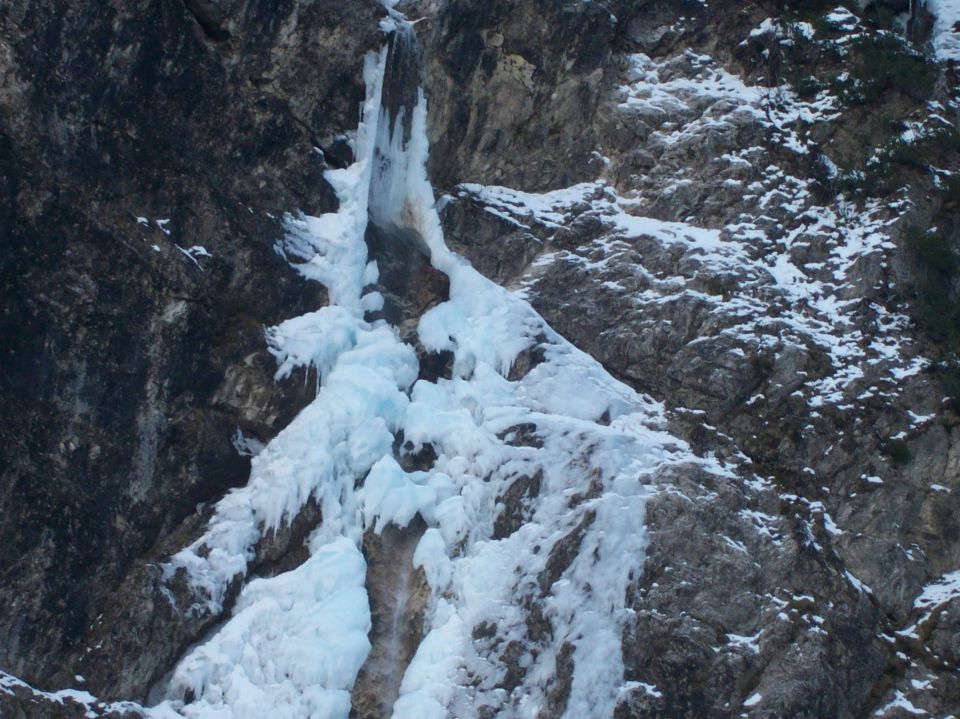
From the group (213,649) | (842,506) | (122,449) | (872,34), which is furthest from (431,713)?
(872,34)

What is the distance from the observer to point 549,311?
54.7 feet

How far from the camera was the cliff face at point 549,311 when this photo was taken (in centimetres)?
1347

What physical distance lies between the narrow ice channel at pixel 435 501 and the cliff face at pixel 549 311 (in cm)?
9

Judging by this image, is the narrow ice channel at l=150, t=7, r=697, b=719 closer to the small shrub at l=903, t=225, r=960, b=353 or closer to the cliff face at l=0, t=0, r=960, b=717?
the cliff face at l=0, t=0, r=960, b=717

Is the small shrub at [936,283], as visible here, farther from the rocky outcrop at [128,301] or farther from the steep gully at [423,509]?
the rocky outcrop at [128,301]

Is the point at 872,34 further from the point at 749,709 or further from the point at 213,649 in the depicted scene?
the point at 213,649

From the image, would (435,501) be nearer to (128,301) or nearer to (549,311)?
(549,311)

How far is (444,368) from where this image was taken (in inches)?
634

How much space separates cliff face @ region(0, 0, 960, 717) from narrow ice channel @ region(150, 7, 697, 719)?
0.09 m

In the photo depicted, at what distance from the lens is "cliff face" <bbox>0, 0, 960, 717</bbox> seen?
13469 mm

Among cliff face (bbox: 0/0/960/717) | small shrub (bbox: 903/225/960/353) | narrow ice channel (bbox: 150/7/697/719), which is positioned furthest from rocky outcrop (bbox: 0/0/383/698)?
small shrub (bbox: 903/225/960/353)

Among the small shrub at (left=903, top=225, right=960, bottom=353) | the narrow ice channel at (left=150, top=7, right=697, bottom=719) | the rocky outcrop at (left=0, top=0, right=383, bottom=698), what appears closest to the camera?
the rocky outcrop at (left=0, top=0, right=383, bottom=698)

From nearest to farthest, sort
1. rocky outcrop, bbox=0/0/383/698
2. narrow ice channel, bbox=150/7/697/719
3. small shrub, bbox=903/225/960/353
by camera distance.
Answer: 1. rocky outcrop, bbox=0/0/383/698
2. narrow ice channel, bbox=150/7/697/719
3. small shrub, bbox=903/225/960/353

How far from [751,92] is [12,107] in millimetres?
10432
